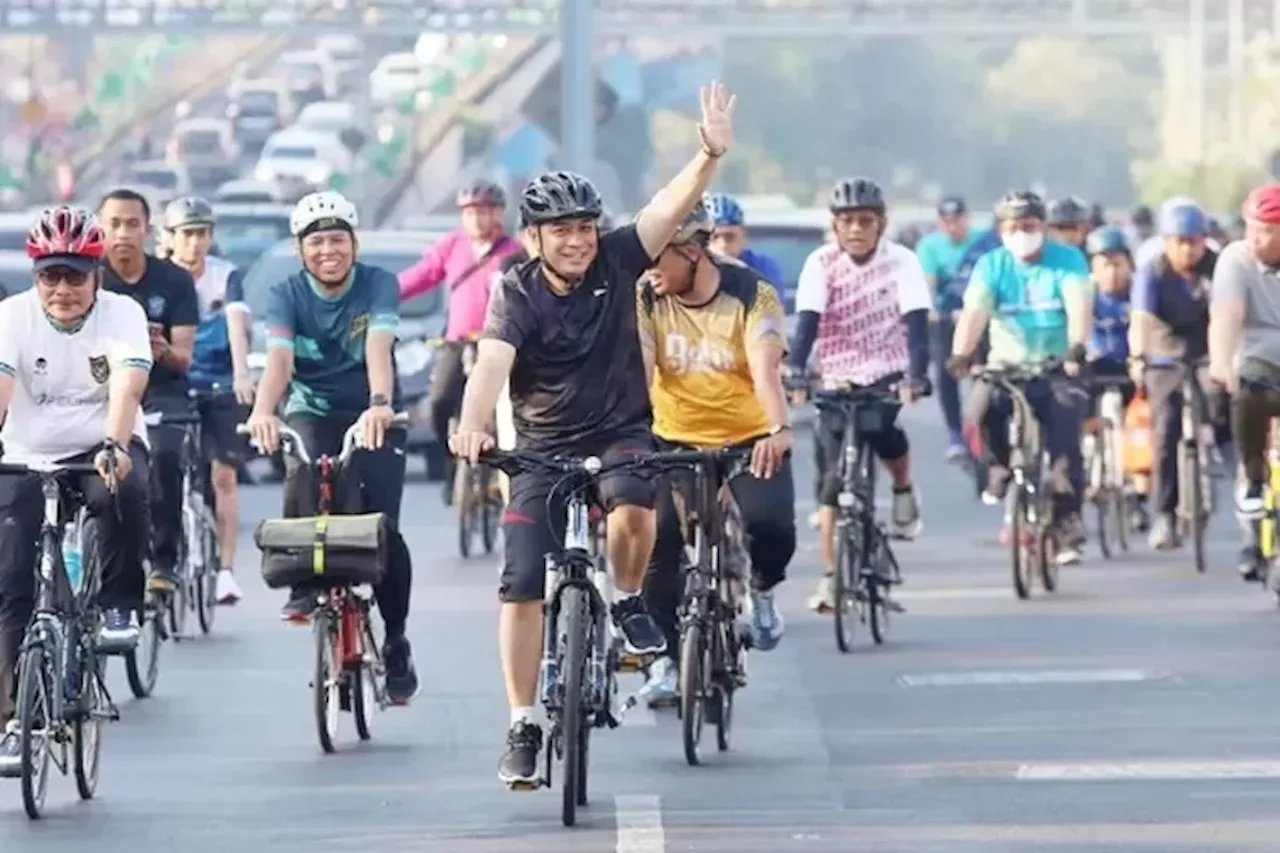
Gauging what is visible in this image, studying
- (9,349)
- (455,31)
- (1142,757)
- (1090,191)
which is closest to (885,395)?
(1142,757)

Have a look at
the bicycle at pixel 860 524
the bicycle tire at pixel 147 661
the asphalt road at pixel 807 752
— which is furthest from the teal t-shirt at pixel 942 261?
the bicycle tire at pixel 147 661

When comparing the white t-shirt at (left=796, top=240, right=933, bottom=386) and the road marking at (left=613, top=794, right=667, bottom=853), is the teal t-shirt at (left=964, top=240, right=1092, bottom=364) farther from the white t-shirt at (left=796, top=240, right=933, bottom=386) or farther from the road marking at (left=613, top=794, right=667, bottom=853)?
the road marking at (left=613, top=794, right=667, bottom=853)

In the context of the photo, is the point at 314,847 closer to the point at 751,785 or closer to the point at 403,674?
the point at 751,785

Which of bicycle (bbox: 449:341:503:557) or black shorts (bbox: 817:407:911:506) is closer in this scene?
black shorts (bbox: 817:407:911:506)

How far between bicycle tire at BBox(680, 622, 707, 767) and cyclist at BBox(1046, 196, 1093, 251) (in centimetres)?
1002

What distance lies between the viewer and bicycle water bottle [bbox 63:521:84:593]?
38.7 feet

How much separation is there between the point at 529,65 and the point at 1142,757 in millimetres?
78071

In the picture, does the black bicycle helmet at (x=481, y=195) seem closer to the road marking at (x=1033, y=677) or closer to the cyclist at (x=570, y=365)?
the road marking at (x=1033, y=677)

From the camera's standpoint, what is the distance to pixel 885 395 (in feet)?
53.8

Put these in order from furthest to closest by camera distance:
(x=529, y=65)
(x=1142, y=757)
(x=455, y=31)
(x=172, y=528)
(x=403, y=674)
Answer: (x=529, y=65) < (x=455, y=31) < (x=172, y=528) < (x=403, y=674) < (x=1142, y=757)

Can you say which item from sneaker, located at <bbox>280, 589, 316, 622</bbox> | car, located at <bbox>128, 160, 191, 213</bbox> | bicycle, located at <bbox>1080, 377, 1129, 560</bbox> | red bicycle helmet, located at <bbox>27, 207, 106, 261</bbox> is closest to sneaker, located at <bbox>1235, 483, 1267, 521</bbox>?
bicycle, located at <bbox>1080, 377, 1129, 560</bbox>

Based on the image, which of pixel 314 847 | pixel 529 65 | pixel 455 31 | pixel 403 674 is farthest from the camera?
pixel 529 65

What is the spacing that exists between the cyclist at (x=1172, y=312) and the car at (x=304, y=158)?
5755 cm

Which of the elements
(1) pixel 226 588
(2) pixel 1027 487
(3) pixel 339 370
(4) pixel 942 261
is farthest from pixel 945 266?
(3) pixel 339 370
